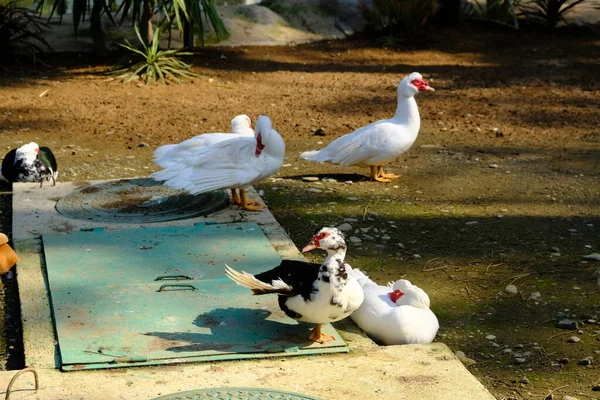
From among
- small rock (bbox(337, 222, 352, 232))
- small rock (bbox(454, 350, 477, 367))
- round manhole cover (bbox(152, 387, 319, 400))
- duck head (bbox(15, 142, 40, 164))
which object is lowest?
small rock (bbox(454, 350, 477, 367))

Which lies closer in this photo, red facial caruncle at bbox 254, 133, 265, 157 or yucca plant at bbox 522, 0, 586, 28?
red facial caruncle at bbox 254, 133, 265, 157

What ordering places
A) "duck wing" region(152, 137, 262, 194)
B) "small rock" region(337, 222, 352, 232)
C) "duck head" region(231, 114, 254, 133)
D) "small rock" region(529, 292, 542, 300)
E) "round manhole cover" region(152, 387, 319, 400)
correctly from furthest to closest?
"duck head" region(231, 114, 254, 133) < "small rock" region(337, 222, 352, 232) < "duck wing" region(152, 137, 262, 194) < "small rock" region(529, 292, 542, 300) < "round manhole cover" region(152, 387, 319, 400)

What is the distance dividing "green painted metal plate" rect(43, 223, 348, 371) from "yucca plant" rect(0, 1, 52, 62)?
17.8 ft

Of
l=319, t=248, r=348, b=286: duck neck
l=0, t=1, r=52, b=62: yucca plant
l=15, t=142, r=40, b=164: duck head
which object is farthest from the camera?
l=0, t=1, r=52, b=62: yucca plant

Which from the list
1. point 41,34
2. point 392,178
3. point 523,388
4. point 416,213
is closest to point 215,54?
point 41,34

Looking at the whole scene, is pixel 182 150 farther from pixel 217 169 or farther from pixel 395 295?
pixel 395 295

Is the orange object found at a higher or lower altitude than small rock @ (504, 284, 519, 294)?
higher

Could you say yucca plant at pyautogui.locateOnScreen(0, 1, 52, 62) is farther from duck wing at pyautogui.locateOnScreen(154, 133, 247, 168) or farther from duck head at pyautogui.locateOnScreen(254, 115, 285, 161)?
duck head at pyautogui.locateOnScreen(254, 115, 285, 161)

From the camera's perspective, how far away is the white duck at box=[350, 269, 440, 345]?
404cm

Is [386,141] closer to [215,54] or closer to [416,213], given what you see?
[416,213]

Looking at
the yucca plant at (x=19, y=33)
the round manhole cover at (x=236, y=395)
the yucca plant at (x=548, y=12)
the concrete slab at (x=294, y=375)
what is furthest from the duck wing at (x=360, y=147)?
the yucca plant at (x=548, y=12)

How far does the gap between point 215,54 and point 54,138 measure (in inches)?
136

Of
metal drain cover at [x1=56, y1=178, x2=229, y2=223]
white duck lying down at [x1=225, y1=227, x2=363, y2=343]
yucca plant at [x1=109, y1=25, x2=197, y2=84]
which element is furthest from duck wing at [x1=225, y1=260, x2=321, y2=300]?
yucca plant at [x1=109, y1=25, x2=197, y2=84]

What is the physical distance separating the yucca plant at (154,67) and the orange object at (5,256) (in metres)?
4.85
